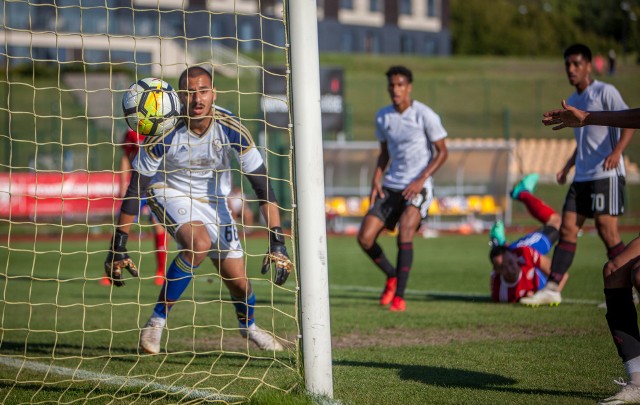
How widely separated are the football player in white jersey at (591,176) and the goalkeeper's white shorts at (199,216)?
10.6ft

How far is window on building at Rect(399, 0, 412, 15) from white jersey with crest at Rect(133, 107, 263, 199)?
59.8 meters

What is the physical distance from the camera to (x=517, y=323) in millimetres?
6871

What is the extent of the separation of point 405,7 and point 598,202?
58.7 meters

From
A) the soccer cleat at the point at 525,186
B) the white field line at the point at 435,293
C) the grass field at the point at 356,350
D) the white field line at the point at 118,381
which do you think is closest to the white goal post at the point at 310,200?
the grass field at the point at 356,350

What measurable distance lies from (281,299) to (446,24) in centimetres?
6036

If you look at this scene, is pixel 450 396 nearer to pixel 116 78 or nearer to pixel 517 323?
pixel 517 323

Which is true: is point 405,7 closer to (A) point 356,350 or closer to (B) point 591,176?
(B) point 591,176

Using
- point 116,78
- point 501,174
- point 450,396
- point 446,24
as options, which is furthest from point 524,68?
point 450,396

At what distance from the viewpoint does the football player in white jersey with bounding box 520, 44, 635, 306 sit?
7.51m

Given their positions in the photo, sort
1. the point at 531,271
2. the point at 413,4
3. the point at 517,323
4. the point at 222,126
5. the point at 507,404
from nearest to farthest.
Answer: the point at 507,404 → the point at 222,126 → the point at 517,323 → the point at 531,271 → the point at 413,4

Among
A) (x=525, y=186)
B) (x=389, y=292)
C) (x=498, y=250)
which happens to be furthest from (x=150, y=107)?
(x=525, y=186)

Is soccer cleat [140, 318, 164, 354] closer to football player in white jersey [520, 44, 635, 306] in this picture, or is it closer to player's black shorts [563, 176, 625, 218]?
football player in white jersey [520, 44, 635, 306]

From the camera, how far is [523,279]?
8211 mm

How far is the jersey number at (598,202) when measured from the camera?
7.59 m
